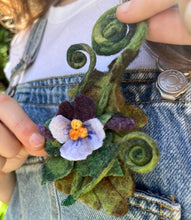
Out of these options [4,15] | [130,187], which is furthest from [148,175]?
[4,15]

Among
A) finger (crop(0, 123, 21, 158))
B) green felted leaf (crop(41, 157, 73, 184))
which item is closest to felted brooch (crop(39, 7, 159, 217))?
green felted leaf (crop(41, 157, 73, 184))

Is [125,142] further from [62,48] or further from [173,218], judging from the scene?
[62,48]

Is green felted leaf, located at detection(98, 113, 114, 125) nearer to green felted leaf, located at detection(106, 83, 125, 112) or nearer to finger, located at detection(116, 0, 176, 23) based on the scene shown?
green felted leaf, located at detection(106, 83, 125, 112)

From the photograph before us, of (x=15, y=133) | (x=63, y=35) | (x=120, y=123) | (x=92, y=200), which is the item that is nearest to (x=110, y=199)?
(x=92, y=200)

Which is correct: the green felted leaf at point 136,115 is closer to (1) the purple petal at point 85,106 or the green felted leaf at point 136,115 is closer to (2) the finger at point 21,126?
(1) the purple petal at point 85,106

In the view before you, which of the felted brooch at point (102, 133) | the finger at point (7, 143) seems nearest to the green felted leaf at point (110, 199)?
the felted brooch at point (102, 133)

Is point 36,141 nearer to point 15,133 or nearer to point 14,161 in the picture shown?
point 15,133
